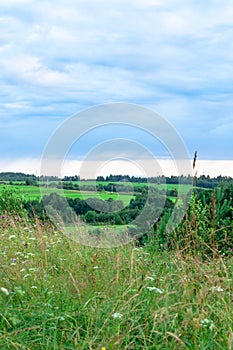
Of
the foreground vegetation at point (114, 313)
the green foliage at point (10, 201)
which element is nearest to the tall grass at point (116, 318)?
the foreground vegetation at point (114, 313)

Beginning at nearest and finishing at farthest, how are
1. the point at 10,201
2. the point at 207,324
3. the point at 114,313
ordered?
the point at 207,324 → the point at 114,313 → the point at 10,201

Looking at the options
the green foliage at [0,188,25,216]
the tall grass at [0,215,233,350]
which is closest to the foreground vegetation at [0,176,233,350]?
the tall grass at [0,215,233,350]

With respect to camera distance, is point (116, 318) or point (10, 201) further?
point (10, 201)

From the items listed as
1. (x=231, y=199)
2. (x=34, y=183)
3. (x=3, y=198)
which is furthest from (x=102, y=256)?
(x=34, y=183)

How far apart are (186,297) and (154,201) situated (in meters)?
3.98

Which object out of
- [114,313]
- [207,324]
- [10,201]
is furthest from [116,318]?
[10,201]

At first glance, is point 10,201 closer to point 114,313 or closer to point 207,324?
point 114,313

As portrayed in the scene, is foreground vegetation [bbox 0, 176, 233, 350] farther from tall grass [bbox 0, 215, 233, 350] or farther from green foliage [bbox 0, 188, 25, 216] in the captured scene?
green foliage [bbox 0, 188, 25, 216]

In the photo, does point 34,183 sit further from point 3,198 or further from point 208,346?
point 208,346

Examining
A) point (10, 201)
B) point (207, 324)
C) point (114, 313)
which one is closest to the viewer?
point (207, 324)

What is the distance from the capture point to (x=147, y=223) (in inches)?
322

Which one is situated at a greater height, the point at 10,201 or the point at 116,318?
the point at 10,201

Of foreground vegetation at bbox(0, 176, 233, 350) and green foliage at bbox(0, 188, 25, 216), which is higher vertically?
green foliage at bbox(0, 188, 25, 216)

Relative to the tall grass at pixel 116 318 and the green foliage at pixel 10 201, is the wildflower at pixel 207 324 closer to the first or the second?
the tall grass at pixel 116 318
